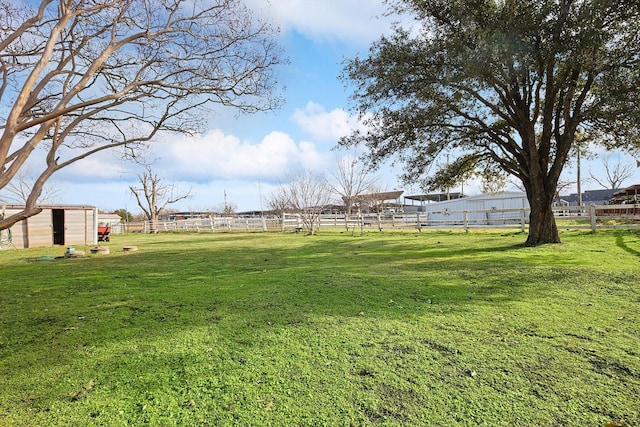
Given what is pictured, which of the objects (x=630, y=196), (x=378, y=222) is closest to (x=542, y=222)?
(x=378, y=222)

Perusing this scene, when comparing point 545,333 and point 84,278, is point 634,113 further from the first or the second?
point 84,278

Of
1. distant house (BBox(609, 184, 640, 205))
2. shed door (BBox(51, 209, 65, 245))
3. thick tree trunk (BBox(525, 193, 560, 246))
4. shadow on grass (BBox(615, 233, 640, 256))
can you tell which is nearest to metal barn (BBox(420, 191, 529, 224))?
distant house (BBox(609, 184, 640, 205))

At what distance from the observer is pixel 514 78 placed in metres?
9.21

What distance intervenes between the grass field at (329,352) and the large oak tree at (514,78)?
4797 mm

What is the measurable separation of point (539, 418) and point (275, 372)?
1.76 meters

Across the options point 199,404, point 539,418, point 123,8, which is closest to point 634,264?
point 539,418

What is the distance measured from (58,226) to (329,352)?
20.0m

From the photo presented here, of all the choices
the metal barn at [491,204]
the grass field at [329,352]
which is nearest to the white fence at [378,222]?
the metal barn at [491,204]

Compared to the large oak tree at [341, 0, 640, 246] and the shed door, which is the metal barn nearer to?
the large oak tree at [341, 0, 640, 246]

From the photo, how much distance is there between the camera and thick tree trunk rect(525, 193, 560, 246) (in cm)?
986

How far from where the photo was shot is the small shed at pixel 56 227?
52.5 feet

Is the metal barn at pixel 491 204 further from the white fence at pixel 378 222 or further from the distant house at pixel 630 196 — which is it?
the distant house at pixel 630 196

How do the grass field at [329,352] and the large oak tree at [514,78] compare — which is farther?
the large oak tree at [514,78]

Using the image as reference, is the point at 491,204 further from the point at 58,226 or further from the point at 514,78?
the point at 58,226
